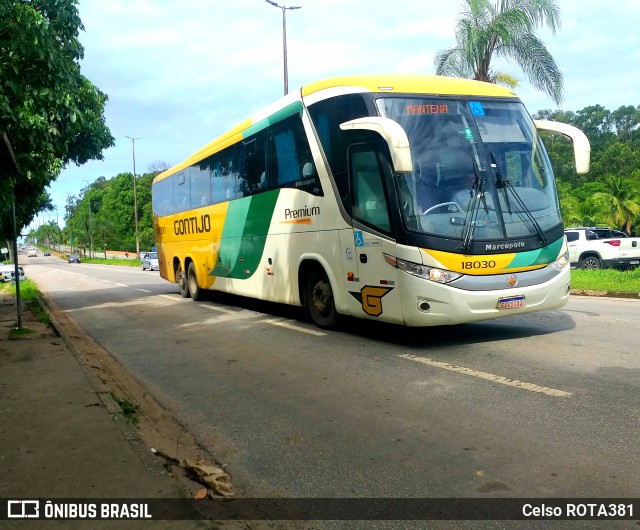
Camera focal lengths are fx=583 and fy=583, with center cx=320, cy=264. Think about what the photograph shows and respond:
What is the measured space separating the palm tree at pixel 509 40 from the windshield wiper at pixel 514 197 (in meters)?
13.6

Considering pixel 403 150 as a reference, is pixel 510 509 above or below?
below

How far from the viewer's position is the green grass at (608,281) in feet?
44.4

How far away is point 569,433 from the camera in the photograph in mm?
4324

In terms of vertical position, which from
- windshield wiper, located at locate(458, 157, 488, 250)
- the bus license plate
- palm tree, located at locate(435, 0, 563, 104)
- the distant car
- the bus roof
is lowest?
the distant car

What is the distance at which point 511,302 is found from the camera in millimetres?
7133

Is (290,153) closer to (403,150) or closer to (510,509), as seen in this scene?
(403,150)

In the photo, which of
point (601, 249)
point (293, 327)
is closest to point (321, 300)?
point (293, 327)

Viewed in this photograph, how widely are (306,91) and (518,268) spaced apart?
4.24 meters

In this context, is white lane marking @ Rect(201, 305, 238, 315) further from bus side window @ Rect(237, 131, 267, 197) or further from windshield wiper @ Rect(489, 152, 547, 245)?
windshield wiper @ Rect(489, 152, 547, 245)

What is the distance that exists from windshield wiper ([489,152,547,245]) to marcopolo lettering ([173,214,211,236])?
786cm

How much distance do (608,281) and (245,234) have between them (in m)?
9.26

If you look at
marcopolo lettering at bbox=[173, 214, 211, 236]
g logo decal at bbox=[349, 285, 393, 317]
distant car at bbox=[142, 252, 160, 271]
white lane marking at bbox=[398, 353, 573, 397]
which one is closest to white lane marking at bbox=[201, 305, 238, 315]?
marcopolo lettering at bbox=[173, 214, 211, 236]

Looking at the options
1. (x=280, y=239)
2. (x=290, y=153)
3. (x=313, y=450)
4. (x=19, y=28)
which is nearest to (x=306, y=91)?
(x=290, y=153)

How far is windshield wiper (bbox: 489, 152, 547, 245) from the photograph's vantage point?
287 inches
